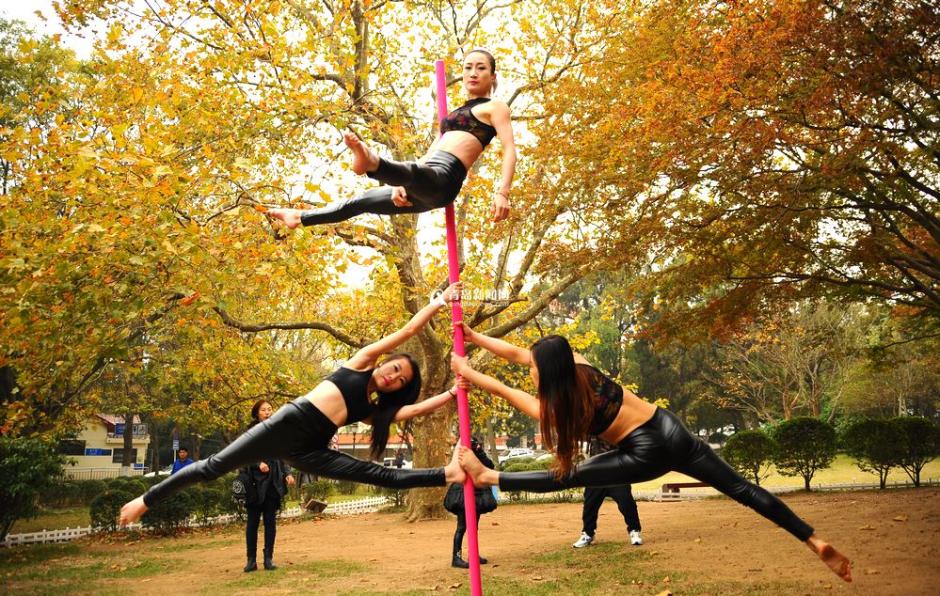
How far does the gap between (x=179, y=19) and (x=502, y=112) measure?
8754mm

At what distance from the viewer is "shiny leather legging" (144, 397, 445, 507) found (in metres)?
4.21

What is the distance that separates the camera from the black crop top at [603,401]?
13.7ft

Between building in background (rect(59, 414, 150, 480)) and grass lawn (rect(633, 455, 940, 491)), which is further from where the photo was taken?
building in background (rect(59, 414, 150, 480))

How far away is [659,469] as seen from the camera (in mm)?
4164

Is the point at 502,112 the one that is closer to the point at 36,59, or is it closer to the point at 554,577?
the point at 554,577

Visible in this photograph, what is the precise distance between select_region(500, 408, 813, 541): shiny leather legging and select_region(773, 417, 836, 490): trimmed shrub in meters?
12.4

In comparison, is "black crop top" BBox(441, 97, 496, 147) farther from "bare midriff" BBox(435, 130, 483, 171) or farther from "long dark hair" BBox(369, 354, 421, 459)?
"long dark hair" BBox(369, 354, 421, 459)

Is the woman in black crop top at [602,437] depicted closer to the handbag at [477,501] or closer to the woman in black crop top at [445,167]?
the woman in black crop top at [445,167]

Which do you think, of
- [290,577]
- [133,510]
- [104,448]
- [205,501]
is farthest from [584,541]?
[104,448]

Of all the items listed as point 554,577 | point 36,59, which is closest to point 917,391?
point 554,577

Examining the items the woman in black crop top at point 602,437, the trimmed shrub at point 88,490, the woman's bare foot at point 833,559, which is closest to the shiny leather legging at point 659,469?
the woman in black crop top at point 602,437

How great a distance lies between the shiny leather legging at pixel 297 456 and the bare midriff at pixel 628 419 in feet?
3.62

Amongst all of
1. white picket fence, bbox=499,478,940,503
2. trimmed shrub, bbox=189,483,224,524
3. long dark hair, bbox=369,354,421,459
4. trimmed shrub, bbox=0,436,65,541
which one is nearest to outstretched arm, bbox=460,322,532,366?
long dark hair, bbox=369,354,421,459

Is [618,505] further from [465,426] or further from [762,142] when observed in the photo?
[465,426]
